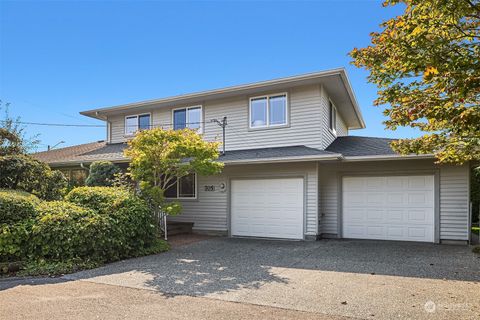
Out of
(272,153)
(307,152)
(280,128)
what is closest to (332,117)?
(280,128)

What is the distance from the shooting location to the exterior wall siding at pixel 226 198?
1034 centimetres

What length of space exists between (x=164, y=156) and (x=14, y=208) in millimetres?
3422

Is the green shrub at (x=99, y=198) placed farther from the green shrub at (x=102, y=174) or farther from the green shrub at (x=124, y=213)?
the green shrub at (x=102, y=174)

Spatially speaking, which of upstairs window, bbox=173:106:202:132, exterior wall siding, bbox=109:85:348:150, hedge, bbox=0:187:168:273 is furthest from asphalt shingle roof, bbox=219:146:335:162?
hedge, bbox=0:187:168:273

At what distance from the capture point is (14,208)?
6984 mm

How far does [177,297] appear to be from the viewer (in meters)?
4.96

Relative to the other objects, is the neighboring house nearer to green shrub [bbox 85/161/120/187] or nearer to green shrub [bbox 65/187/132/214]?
green shrub [bbox 85/161/120/187]

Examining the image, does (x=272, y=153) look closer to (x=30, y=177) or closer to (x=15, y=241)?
(x=15, y=241)

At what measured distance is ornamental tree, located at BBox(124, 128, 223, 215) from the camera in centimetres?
866

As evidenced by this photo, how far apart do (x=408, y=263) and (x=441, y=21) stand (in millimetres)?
4891

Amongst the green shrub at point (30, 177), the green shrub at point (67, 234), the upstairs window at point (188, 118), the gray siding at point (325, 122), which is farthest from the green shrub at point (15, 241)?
the gray siding at point (325, 122)

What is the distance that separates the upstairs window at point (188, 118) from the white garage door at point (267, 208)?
113 inches

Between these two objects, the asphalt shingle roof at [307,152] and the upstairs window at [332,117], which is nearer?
the asphalt shingle roof at [307,152]

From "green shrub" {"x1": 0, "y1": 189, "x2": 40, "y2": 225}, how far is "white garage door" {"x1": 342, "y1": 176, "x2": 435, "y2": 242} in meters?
8.74
